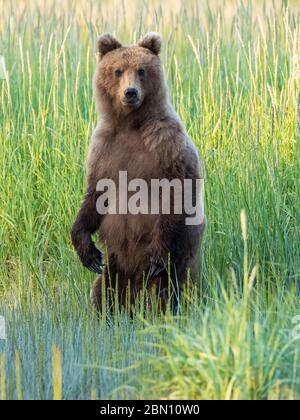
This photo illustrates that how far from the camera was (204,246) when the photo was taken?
5441 millimetres

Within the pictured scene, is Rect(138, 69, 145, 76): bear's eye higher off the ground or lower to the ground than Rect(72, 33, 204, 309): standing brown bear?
higher

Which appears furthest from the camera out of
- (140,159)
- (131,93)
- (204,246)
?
(204,246)

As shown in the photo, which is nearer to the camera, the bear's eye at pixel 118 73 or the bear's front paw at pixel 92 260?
the bear's eye at pixel 118 73

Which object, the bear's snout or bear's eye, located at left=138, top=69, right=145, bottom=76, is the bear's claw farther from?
bear's eye, located at left=138, top=69, right=145, bottom=76

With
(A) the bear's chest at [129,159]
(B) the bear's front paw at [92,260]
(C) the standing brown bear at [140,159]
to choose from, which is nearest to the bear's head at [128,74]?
(C) the standing brown bear at [140,159]

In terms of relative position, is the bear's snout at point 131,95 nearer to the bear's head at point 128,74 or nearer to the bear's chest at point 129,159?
the bear's head at point 128,74

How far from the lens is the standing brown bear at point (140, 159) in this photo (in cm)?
469

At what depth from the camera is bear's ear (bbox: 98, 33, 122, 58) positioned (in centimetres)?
481

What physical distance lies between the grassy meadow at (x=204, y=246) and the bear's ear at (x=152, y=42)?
0.80 metres

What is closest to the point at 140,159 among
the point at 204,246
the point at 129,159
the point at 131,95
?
the point at 129,159

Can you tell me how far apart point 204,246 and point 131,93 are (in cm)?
123

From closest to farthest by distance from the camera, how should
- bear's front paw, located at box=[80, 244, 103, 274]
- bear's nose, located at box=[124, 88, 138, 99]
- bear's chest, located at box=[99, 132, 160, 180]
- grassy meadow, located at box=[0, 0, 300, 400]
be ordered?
grassy meadow, located at box=[0, 0, 300, 400] → bear's nose, located at box=[124, 88, 138, 99] → bear's chest, located at box=[99, 132, 160, 180] → bear's front paw, located at box=[80, 244, 103, 274]

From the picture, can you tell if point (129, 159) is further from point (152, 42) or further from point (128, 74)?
point (152, 42)

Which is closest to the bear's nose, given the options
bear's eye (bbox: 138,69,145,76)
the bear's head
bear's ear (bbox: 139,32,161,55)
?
the bear's head
